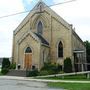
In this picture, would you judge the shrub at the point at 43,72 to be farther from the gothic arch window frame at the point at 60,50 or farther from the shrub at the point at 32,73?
the gothic arch window frame at the point at 60,50

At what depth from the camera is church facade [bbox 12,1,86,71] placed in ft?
140

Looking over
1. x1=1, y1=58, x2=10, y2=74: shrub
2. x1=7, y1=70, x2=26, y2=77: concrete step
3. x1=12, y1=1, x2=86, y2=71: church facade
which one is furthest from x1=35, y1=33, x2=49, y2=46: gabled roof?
x1=1, y1=58, x2=10, y2=74: shrub

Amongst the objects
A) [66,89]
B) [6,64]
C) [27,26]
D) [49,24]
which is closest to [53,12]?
[49,24]

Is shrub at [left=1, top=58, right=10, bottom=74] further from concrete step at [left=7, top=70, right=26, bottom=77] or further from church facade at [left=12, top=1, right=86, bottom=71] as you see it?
church facade at [left=12, top=1, right=86, bottom=71]

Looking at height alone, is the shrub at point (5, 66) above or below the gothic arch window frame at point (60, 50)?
below

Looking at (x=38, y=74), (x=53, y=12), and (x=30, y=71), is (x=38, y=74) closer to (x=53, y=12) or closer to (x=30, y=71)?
(x=30, y=71)

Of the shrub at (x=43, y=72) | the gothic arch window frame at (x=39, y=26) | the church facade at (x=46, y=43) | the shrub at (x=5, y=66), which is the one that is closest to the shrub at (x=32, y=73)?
the shrub at (x=43, y=72)

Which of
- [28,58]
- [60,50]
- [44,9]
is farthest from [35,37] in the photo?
[44,9]

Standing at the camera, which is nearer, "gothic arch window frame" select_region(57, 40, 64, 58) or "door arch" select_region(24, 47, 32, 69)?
"door arch" select_region(24, 47, 32, 69)

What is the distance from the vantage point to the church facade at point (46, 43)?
140 feet

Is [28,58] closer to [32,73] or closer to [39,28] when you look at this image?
[32,73]

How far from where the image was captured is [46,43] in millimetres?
44625

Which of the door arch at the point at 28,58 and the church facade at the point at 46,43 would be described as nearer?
the church facade at the point at 46,43

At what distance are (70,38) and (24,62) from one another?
27.9 feet
